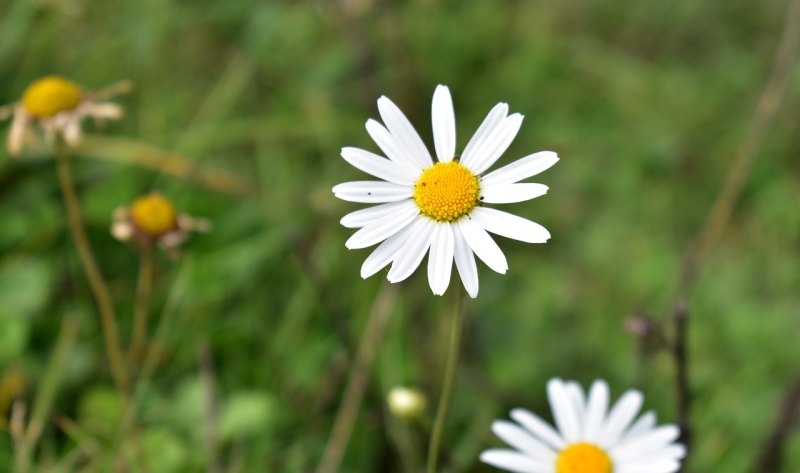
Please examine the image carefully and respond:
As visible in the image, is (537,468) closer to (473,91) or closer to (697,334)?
(697,334)

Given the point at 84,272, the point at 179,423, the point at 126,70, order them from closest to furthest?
the point at 179,423, the point at 84,272, the point at 126,70

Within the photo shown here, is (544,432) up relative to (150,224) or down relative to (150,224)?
down

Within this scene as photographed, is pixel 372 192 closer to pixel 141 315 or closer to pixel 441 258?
pixel 441 258

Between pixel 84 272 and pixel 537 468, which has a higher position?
pixel 84 272

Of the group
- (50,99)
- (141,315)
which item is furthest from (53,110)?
(141,315)

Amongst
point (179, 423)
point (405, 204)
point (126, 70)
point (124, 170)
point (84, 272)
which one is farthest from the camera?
point (126, 70)

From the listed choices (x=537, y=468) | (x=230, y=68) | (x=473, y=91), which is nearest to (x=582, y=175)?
(x=473, y=91)
